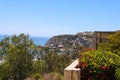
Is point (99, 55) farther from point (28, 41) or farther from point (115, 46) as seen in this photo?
point (28, 41)

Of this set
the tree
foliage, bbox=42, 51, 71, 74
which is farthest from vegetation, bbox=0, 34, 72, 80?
foliage, bbox=42, 51, 71, 74

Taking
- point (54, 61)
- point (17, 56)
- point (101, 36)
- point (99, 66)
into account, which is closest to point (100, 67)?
point (99, 66)

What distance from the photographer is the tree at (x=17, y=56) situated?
119ft

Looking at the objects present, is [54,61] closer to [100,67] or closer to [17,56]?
[17,56]

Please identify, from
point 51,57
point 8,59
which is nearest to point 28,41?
point 8,59

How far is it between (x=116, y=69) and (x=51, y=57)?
142 ft

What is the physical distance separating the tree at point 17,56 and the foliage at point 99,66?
30213mm

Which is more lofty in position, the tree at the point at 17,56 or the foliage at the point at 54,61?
the tree at the point at 17,56

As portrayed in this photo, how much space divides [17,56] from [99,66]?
3105 cm

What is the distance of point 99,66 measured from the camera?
614cm

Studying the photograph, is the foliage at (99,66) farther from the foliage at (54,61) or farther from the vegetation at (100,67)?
the foliage at (54,61)

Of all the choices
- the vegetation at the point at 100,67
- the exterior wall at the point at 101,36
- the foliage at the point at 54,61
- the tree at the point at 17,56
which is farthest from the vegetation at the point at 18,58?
the vegetation at the point at 100,67

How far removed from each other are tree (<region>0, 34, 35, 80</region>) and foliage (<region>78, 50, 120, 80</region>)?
30.2m

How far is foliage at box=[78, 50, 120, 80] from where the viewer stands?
20.1ft
